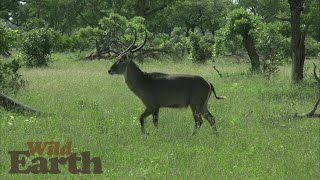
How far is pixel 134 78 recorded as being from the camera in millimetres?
9930

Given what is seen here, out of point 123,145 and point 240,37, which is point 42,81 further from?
point 240,37

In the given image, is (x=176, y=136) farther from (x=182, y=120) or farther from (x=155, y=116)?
(x=182, y=120)

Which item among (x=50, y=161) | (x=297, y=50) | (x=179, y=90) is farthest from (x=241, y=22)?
(x=50, y=161)

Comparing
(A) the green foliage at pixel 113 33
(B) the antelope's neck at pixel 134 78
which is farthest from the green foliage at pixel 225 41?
(B) the antelope's neck at pixel 134 78

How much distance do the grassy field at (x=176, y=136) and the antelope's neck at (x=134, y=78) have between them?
69cm

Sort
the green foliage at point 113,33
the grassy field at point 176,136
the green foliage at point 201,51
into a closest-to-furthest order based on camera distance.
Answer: the grassy field at point 176,136
the green foliage at point 113,33
the green foliage at point 201,51

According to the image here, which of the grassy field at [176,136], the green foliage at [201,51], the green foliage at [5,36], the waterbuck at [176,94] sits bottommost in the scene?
the green foliage at [201,51]

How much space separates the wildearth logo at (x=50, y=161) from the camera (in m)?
6.54

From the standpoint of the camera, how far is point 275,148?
817 centimetres

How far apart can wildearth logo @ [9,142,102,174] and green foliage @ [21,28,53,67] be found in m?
16.1

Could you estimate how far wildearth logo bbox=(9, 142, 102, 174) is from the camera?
6535mm

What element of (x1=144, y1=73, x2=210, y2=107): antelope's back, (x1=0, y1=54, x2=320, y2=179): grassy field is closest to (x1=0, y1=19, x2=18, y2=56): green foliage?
(x1=0, y1=54, x2=320, y2=179): grassy field

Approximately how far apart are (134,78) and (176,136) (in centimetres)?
172

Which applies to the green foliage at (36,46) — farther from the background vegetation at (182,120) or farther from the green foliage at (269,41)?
the green foliage at (269,41)
